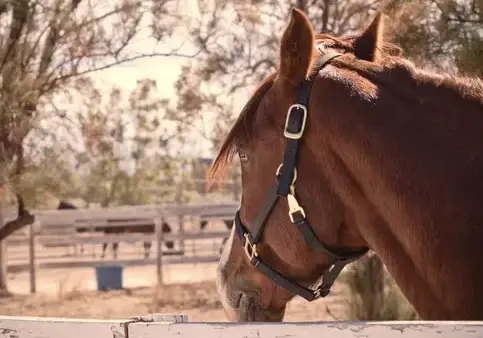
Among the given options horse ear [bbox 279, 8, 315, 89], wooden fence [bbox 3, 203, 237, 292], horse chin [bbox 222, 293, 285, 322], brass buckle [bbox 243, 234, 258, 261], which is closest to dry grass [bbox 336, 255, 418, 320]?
horse chin [bbox 222, 293, 285, 322]

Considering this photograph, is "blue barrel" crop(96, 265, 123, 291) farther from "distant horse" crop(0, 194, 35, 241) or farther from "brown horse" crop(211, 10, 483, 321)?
"brown horse" crop(211, 10, 483, 321)

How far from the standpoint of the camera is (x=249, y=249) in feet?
7.15

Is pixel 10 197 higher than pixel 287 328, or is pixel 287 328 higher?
pixel 287 328

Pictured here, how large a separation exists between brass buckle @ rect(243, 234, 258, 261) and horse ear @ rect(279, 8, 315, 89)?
0.53 metres

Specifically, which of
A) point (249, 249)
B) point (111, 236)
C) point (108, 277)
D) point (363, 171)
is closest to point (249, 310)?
point (249, 249)

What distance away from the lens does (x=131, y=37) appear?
6.66 meters

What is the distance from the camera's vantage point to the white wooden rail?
4.54ft

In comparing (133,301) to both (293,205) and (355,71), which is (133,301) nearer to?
(293,205)

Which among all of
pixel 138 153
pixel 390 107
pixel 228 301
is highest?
pixel 390 107

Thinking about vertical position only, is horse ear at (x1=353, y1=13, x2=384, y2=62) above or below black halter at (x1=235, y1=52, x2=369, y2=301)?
above

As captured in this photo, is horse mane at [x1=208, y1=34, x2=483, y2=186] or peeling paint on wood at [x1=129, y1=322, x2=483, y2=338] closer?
peeling paint on wood at [x1=129, y1=322, x2=483, y2=338]

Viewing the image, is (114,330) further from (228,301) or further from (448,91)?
(448,91)

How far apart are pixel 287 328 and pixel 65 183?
200 inches

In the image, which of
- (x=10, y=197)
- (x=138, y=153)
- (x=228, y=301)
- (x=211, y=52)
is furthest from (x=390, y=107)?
(x=138, y=153)
